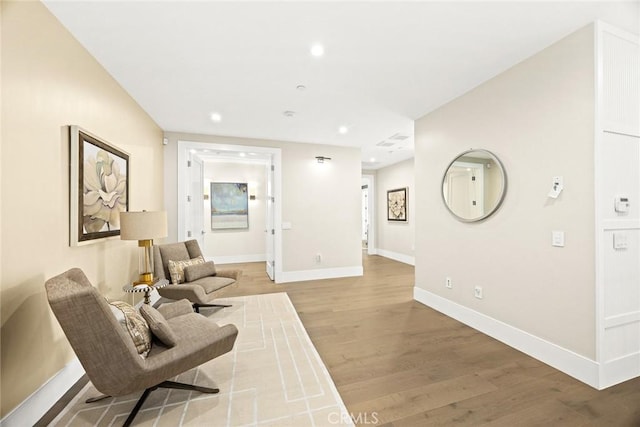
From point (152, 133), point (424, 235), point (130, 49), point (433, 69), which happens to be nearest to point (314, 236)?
point (424, 235)

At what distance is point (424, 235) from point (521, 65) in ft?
6.88

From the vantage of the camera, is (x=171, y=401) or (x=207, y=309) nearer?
(x=171, y=401)

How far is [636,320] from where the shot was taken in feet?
6.64

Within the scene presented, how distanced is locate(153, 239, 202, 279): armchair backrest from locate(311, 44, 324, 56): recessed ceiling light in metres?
2.85

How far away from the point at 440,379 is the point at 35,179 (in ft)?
10.0

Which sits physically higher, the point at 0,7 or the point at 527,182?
the point at 0,7

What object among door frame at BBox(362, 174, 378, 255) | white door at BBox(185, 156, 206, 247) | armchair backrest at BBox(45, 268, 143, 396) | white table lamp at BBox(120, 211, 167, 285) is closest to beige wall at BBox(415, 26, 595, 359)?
armchair backrest at BBox(45, 268, 143, 396)

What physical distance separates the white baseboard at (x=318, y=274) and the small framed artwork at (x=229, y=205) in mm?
2473

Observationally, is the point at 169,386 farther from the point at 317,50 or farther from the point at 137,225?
the point at 317,50

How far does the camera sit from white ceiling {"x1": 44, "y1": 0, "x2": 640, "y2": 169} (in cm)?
178

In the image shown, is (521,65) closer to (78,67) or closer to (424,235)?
(424,235)

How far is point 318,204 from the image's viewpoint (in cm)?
515

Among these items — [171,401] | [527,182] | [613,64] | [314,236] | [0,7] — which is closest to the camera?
[0,7]

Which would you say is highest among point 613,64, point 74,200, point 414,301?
point 613,64
